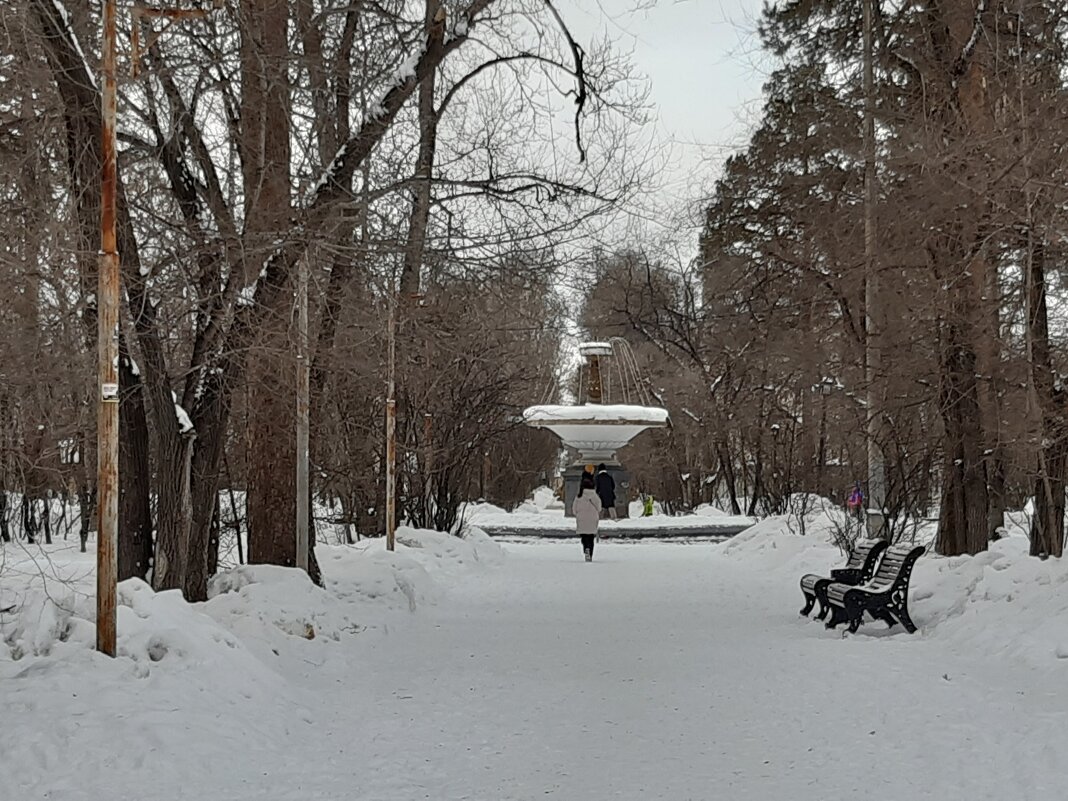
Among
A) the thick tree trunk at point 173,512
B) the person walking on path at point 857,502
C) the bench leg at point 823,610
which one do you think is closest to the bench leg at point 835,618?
the bench leg at point 823,610

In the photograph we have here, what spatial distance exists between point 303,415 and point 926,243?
7.73 metres

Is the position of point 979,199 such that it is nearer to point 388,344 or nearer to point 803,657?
point 803,657

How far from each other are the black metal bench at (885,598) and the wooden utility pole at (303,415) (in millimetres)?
5585

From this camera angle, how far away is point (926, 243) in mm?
14289

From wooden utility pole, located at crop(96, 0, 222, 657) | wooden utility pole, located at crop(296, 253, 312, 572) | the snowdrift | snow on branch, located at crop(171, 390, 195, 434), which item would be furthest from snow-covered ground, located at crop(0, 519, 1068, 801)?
snow on branch, located at crop(171, 390, 195, 434)

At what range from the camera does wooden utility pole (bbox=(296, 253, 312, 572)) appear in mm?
11062

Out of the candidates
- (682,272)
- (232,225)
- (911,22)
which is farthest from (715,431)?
(232,225)

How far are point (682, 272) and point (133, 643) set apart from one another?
3035 centimetres

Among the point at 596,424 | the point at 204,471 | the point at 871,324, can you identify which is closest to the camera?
the point at 204,471

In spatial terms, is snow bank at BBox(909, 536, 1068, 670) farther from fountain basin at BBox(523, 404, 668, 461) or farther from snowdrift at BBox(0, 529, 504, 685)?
fountain basin at BBox(523, 404, 668, 461)

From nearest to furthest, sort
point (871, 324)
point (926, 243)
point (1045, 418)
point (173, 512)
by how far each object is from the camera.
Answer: point (173, 512), point (1045, 418), point (926, 243), point (871, 324)

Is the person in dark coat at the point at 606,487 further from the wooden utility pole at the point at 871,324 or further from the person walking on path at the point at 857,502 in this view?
the wooden utility pole at the point at 871,324

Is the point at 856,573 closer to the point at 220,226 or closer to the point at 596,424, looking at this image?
the point at 220,226

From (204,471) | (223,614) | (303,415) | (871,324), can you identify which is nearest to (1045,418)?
(871,324)
